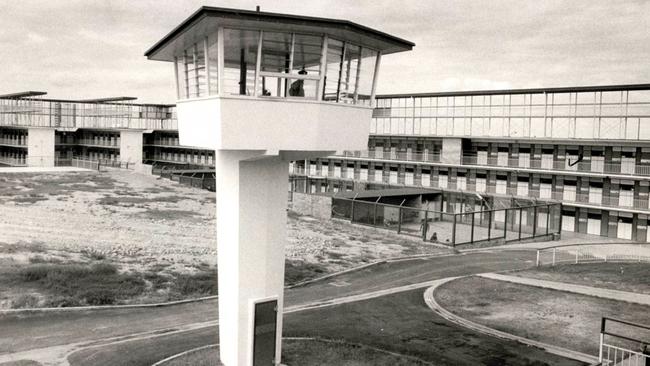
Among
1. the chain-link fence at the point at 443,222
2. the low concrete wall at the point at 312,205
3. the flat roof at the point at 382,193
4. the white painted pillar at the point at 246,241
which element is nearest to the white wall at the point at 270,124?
the white painted pillar at the point at 246,241

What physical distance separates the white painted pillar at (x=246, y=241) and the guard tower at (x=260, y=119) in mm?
26

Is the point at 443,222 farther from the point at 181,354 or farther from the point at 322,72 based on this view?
the point at 322,72

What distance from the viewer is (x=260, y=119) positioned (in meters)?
13.8

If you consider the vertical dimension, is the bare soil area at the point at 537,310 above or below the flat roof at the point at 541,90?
below

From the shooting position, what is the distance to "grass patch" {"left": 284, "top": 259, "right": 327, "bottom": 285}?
27656mm

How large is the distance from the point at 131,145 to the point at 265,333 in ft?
247

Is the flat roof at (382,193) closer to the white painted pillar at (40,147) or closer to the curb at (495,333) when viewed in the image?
the curb at (495,333)

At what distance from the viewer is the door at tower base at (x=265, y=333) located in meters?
15.2

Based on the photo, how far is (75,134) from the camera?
302 ft

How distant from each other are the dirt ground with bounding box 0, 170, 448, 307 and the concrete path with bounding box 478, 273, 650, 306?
8248 mm

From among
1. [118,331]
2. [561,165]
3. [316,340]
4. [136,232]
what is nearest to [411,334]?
[316,340]

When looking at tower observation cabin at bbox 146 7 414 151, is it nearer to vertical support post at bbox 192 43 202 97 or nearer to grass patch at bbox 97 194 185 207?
vertical support post at bbox 192 43 202 97

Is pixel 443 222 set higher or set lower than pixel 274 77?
lower

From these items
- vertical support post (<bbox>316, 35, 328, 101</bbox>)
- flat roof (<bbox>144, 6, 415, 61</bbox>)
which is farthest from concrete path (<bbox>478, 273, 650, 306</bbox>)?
vertical support post (<bbox>316, 35, 328, 101</bbox>)
